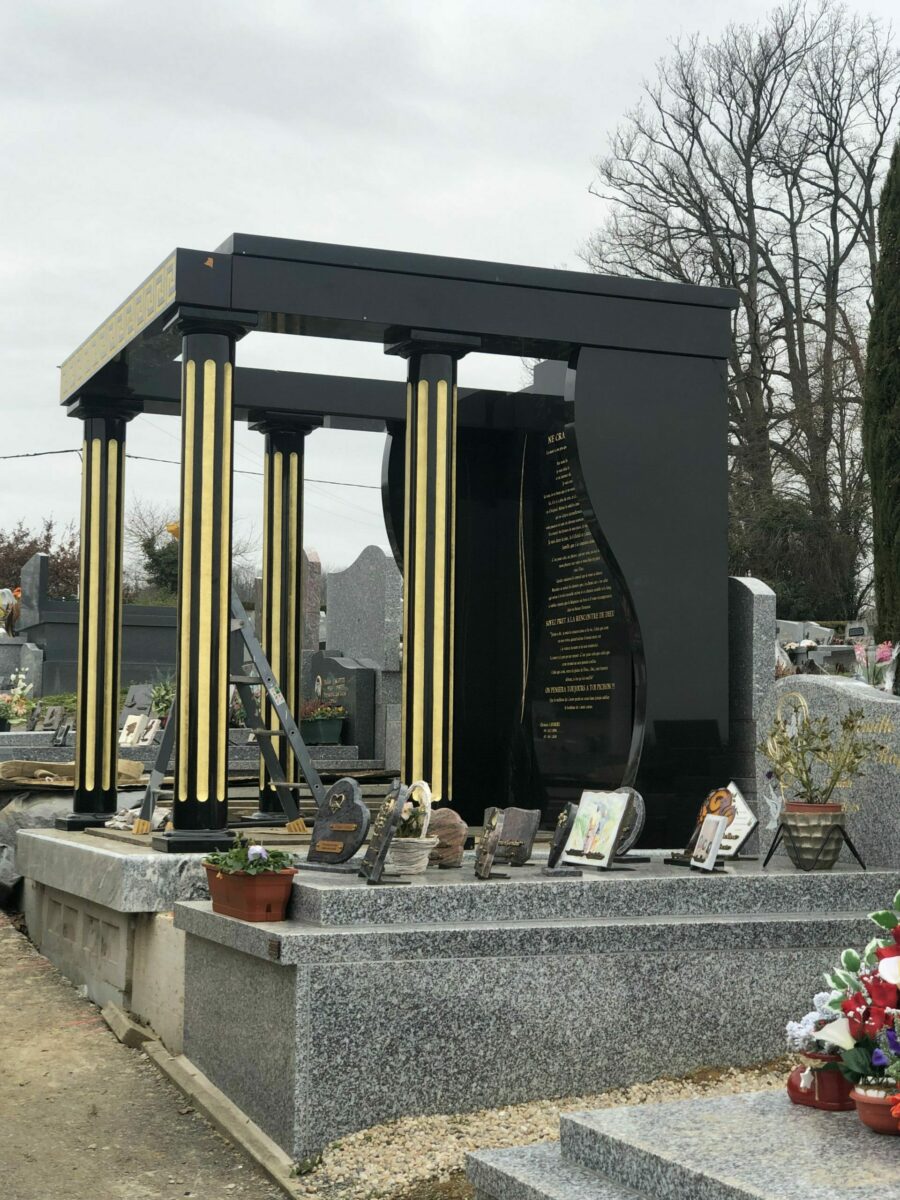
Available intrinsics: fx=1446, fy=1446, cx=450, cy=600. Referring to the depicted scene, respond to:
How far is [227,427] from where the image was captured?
7.41m

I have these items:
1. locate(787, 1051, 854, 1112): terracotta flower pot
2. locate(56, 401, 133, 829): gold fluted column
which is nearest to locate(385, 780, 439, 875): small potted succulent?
locate(787, 1051, 854, 1112): terracotta flower pot

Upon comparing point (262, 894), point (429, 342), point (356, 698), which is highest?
point (429, 342)

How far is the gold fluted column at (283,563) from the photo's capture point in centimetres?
1011

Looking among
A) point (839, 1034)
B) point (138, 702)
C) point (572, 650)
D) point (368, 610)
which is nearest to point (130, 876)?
point (572, 650)

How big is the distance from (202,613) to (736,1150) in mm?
4244

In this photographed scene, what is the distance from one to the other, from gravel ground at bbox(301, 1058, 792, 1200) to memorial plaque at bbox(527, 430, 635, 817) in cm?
284

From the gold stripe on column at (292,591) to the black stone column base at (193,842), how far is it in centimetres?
271

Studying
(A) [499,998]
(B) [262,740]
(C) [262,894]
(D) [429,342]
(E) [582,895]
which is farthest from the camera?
(B) [262,740]

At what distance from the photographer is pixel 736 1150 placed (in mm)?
3842

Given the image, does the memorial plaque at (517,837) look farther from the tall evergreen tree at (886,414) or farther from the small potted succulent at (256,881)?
the tall evergreen tree at (886,414)

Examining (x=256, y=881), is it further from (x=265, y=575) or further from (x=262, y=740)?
(x=265, y=575)

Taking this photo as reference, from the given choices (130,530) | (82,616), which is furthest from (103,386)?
(130,530)

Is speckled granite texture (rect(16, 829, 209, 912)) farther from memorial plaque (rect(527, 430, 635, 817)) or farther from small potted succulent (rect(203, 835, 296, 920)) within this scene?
memorial plaque (rect(527, 430, 635, 817))

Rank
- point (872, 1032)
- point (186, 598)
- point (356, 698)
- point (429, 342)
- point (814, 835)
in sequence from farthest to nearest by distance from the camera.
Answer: point (356, 698) < point (429, 342) < point (186, 598) < point (814, 835) < point (872, 1032)
